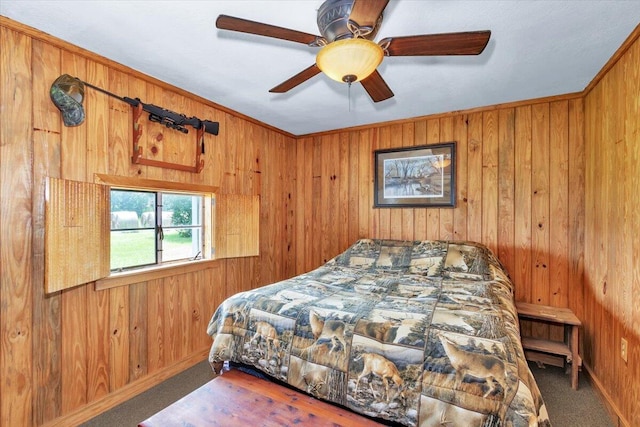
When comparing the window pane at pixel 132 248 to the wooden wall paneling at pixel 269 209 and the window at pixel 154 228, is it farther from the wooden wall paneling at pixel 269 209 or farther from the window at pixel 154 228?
the wooden wall paneling at pixel 269 209

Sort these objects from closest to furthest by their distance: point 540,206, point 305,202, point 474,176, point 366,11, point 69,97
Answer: point 366,11 < point 69,97 < point 540,206 < point 474,176 < point 305,202

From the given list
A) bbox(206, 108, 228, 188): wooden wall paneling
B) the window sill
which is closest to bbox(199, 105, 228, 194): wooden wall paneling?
bbox(206, 108, 228, 188): wooden wall paneling

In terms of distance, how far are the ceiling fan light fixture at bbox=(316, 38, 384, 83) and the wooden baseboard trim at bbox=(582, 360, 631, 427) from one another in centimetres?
249

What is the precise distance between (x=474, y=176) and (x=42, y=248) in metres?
3.48

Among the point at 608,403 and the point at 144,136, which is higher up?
the point at 144,136

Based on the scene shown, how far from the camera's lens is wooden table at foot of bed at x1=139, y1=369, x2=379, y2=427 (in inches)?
52.6

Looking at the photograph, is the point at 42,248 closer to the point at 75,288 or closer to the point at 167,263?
the point at 75,288

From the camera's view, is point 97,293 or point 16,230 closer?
point 16,230

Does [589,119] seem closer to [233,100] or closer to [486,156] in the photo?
[486,156]

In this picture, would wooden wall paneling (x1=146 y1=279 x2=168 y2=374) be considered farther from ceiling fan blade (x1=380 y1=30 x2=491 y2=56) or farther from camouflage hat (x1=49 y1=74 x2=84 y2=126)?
ceiling fan blade (x1=380 y1=30 x2=491 y2=56)

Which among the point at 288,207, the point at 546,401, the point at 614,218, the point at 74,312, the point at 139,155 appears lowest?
the point at 546,401

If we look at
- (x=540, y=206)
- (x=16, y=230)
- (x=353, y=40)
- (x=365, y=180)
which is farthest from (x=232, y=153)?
(x=540, y=206)

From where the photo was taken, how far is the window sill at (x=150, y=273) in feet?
6.68

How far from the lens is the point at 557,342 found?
8.14 ft
